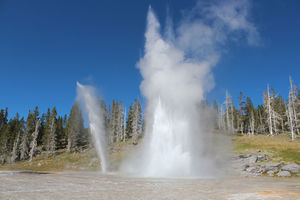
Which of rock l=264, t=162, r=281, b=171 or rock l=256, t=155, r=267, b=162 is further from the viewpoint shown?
rock l=256, t=155, r=267, b=162

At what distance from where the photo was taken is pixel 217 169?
29.3 meters

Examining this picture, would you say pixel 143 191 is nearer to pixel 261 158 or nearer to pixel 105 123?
pixel 261 158

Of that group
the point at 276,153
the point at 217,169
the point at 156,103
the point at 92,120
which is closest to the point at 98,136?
the point at 92,120

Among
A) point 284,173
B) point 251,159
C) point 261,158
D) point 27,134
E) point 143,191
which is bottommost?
point 284,173

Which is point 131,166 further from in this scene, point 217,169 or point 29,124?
point 29,124

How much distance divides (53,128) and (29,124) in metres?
8.26

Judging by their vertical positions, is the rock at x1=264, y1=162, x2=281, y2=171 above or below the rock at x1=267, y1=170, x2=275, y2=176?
above

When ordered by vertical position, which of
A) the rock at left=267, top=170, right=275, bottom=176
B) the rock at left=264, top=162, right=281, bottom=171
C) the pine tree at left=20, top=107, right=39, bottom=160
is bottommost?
the rock at left=267, top=170, right=275, bottom=176

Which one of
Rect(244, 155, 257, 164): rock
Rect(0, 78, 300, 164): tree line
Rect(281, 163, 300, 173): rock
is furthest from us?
Rect(0, 78, 300, 164): tree line

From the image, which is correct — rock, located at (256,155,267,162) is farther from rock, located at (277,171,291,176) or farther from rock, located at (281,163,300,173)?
rock, located at (277,171,291,176)

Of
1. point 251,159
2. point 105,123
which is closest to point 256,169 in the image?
point 251,159

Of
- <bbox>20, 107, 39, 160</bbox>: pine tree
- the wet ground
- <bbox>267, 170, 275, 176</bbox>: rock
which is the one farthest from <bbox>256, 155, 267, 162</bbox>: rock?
<bbox>20, 107, 39, 160</bbox>: pine tree

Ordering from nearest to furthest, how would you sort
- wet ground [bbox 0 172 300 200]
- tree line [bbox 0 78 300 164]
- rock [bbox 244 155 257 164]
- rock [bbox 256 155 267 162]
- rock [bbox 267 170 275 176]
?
wet ground [bbox 0 172 300 200] → rock [bbox 267 170 275 176] → rock [bbox 244 155 257 164] → rock [bbox 256 155 267 162] → tree line [bbox 0 78 300 164]

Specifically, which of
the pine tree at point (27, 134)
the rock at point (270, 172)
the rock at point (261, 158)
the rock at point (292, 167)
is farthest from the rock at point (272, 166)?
the pine tree at point (27, 134)
